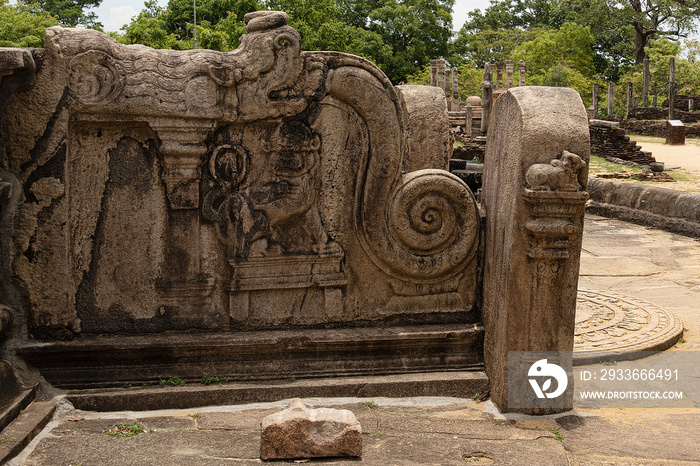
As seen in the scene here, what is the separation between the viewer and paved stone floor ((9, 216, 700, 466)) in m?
2.67

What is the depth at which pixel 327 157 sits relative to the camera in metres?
3.36

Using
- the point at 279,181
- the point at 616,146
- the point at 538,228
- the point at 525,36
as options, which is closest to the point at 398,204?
the point at 279,181

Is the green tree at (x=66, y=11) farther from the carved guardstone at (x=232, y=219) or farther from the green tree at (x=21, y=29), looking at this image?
the carved guardstone at (x=232, y=219)

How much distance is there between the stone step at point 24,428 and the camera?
8.50 ft

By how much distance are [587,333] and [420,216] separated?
1620mm

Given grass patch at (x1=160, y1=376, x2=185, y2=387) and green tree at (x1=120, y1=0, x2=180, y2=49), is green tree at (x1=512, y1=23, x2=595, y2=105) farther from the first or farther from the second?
grass patch at (x1=160, y1=376, x2=185, y2=387)

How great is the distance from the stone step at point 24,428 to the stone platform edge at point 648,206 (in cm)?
647

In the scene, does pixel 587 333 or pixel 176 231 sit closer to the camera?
pixel 176 231

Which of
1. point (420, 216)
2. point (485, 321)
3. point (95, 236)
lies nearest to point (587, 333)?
point (485, 321)

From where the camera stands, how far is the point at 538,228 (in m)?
3.01

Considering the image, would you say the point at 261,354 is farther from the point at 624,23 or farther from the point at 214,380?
the point at 624,23

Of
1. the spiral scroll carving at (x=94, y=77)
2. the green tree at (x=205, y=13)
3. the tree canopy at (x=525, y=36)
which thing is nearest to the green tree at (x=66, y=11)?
the tree canopy at (x=525, y=36)

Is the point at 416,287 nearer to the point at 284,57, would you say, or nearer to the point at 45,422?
the point at 284,57

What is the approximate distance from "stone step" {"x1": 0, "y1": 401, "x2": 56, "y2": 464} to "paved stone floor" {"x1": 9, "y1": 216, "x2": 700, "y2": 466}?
34 mm
